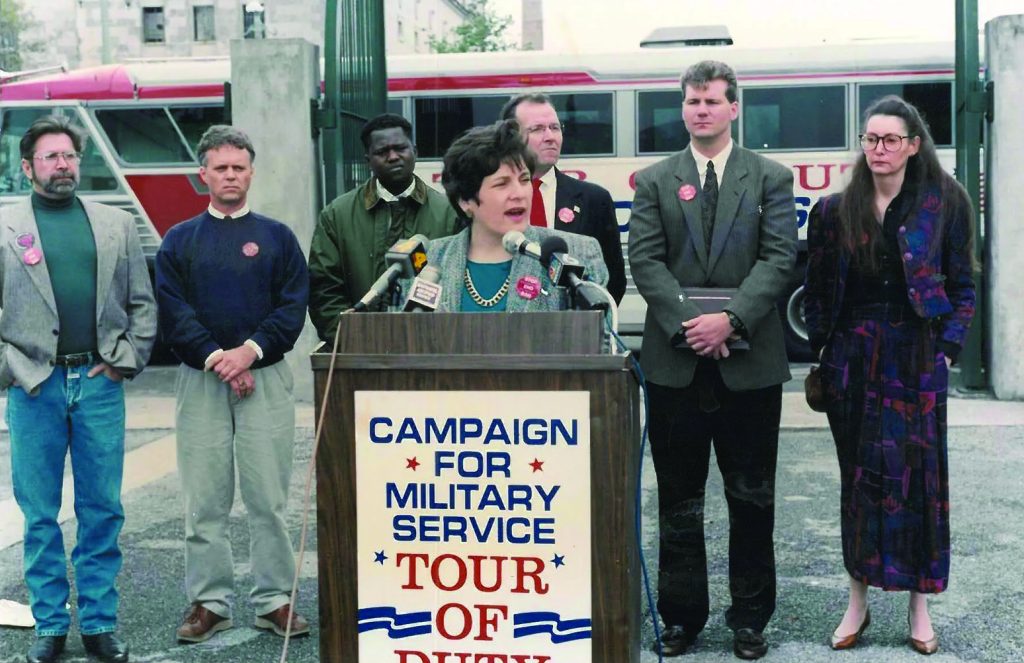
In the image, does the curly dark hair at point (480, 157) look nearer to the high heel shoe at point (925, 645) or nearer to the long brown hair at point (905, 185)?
the long brown hair at point (905, 185)

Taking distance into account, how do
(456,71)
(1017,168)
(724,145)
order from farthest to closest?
(456,71) < (1017,168) < (724,145)

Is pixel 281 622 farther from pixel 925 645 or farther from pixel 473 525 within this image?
pixel 925 645

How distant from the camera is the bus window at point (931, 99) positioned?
44.8 feet

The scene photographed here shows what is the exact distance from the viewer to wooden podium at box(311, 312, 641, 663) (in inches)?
121

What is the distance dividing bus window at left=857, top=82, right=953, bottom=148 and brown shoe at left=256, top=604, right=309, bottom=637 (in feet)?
34.0

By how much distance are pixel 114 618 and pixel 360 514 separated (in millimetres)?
2067

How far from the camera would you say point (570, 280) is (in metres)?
3.25

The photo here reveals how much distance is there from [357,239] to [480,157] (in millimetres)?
1471

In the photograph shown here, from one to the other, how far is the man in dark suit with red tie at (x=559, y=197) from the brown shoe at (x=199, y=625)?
2.01 meters

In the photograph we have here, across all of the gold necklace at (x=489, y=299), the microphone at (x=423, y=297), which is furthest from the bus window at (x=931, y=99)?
the microphone at (x=423, y=297)

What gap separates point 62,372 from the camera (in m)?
4.71

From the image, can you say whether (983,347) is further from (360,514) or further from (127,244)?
(360,514)

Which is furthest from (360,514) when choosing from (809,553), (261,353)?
(809,553)

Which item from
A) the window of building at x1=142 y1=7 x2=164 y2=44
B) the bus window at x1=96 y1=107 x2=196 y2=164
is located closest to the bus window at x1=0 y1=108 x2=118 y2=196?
the bus window at x1=96 y1=107 x2=196 y2=164
